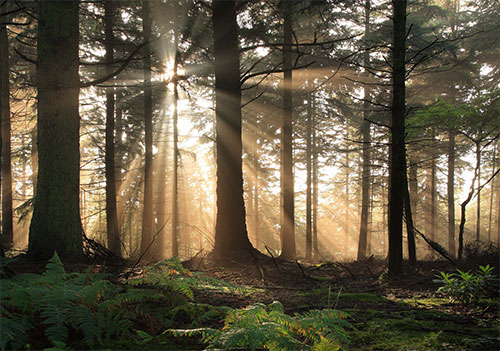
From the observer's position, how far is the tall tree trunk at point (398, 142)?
20.7ft

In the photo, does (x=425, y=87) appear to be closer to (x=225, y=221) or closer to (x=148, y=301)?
(x=225, y=221)

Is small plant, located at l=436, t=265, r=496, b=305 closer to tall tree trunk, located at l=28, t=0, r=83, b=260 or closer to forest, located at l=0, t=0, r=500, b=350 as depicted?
forest, located at l=0, t=0, r=500, b=350

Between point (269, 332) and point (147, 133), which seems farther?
point (147, 133)

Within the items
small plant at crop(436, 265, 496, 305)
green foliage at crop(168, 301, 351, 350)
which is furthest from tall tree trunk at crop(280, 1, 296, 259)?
green foliage at crop(168, 301, 351, 350)

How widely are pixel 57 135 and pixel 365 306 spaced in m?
5.93

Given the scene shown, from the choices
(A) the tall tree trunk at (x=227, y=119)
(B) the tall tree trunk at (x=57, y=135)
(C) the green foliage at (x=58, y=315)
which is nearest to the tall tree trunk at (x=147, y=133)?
(A) the tall tree trunk at (x=227, y=119)

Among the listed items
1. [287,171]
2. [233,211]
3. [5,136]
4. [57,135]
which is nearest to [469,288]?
[233,211]

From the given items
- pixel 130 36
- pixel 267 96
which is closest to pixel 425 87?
pixel 267 96

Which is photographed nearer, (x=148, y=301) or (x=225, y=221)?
(x=148, y=301)

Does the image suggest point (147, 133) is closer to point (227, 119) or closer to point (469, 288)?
point (227, 119)

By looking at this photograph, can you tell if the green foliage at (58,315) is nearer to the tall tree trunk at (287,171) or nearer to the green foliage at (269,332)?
the green foliage at (269,332)

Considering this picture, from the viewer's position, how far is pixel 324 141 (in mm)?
22406

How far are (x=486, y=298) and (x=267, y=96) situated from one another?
16316 millimetres

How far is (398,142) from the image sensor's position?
6402 mm
